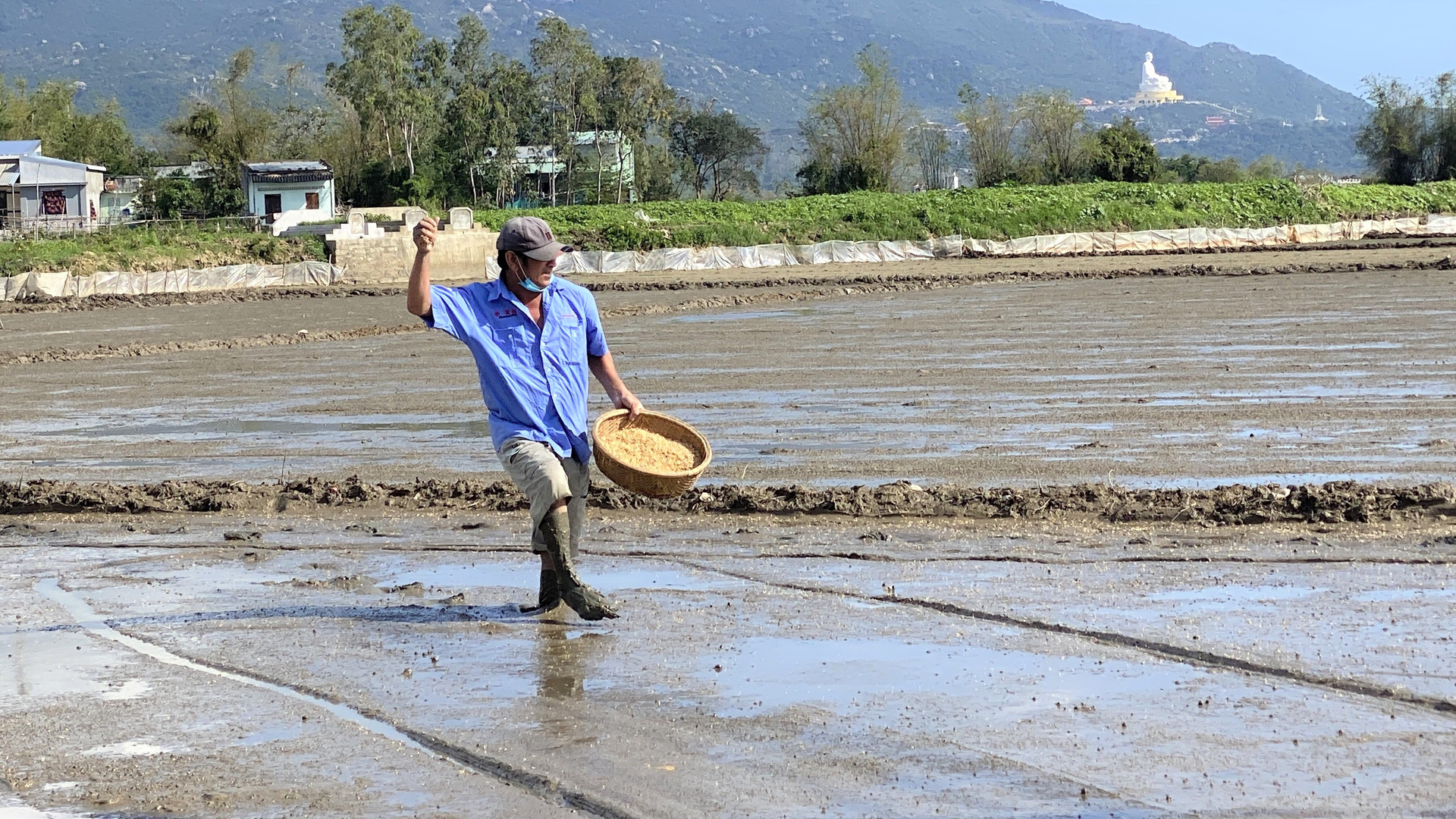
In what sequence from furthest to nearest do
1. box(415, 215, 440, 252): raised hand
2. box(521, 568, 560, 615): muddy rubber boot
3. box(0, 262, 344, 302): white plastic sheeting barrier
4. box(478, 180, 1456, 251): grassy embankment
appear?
box(478, 180, 1456, 251): grassy embankment
box(0, 262, 344, 302): white plastic sheeting barrier
box(521, 568, 560, 615): muddy rubber boot
box(415, 215, 440, 252): raised hand

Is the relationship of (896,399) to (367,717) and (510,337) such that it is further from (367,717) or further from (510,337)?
(367,717)

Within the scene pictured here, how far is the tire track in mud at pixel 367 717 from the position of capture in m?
4.71

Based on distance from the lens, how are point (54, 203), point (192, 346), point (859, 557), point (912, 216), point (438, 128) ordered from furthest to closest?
point (438, 128)
point (54, 203)
point (912, 216)
point (192, 346)
point (859, 557)

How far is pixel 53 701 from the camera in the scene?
5.96 m

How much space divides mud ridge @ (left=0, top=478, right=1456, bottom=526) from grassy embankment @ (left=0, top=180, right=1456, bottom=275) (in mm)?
37480

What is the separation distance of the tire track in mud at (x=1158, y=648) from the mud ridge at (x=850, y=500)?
1.88m

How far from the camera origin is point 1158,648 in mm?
6176

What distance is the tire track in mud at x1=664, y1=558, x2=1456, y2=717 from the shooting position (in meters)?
5.40

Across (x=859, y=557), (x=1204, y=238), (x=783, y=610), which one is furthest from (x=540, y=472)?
(x=1204, y=238)

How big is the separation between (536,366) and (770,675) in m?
1.74

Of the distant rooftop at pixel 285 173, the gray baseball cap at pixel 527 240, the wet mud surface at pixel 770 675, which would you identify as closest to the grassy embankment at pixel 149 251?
the distant rooftop at pixel 285 173

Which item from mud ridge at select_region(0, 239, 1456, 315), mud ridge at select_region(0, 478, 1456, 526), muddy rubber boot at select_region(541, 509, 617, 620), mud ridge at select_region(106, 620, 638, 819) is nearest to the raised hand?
muddy rubber boot at select_region(541, 509, 617, 620)

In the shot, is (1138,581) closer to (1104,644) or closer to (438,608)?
(1104,644)

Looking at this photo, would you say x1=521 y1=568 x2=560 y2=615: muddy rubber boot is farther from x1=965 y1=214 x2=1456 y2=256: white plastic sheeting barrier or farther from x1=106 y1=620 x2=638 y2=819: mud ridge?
x1=965 y1=214 x2=1456 y2=256: white plastic sheeting barrier
